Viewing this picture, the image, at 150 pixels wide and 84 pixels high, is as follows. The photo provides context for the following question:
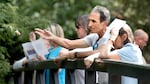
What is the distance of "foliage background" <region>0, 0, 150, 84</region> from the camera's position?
7.12 meters

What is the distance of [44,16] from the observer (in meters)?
14.2

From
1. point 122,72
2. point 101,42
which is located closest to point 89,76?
point 101,42

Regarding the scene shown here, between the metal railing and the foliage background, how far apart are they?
39cm

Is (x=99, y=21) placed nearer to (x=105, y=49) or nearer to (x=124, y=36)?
(x=124, y=36)

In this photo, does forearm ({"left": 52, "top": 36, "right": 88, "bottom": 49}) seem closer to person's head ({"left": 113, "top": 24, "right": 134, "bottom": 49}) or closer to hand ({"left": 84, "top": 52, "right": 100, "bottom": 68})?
person's head ({"left": 113, "top": 24, "right": 134, "bottom": 49})

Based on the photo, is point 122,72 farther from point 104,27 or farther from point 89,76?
point 104,27

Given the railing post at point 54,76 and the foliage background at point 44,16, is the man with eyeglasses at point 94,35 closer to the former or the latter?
the railing post at point 54,76

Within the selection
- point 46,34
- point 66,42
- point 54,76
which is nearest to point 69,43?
point 66,42

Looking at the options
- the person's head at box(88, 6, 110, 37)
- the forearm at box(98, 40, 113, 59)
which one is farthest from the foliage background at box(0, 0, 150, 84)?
the forearm at box(98, 40, 113, 59)

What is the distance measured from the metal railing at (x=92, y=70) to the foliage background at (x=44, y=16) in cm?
39

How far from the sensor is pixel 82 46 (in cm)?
584

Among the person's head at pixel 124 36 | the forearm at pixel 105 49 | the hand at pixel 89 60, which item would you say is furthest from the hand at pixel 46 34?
the hand at pixel 89 60

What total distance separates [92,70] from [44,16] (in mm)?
9483

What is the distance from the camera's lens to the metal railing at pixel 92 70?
3676 millimetres
